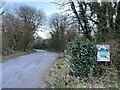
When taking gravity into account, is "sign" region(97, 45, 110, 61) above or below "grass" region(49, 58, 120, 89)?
above

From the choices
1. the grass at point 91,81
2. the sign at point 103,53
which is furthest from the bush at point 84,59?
the grass at point 91,81

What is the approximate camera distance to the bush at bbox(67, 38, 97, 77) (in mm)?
13195

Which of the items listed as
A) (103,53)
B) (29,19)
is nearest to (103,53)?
(103,53)

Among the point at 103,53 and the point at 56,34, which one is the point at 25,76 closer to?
the point at 103,53

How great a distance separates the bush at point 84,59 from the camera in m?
13.2

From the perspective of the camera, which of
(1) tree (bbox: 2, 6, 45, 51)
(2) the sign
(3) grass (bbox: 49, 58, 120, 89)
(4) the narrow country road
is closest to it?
(3) grass (bbox: 49, 58, 120, 89)

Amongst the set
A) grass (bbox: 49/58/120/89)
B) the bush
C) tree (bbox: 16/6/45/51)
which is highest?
tree (bbox: 16/6/45/51)

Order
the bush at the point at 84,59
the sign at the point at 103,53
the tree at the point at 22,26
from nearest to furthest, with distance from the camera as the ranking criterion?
the bush at the point at 84,59
the sign at the point at 103,53
the tree at the point at 22,26

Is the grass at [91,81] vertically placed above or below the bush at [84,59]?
below

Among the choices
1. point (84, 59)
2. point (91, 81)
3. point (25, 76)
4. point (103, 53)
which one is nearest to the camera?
point (91, 81)

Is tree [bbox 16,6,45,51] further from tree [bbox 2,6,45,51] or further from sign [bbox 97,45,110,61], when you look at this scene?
sign [bbox 97,45,110,61]

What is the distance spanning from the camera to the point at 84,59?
A: 520 inches

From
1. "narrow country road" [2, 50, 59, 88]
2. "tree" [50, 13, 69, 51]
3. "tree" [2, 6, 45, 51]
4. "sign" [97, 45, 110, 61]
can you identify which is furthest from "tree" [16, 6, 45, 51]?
"sign" [97, 45, 110, 61]

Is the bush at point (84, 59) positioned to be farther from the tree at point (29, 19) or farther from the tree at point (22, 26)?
the tree at point (29, 19)
